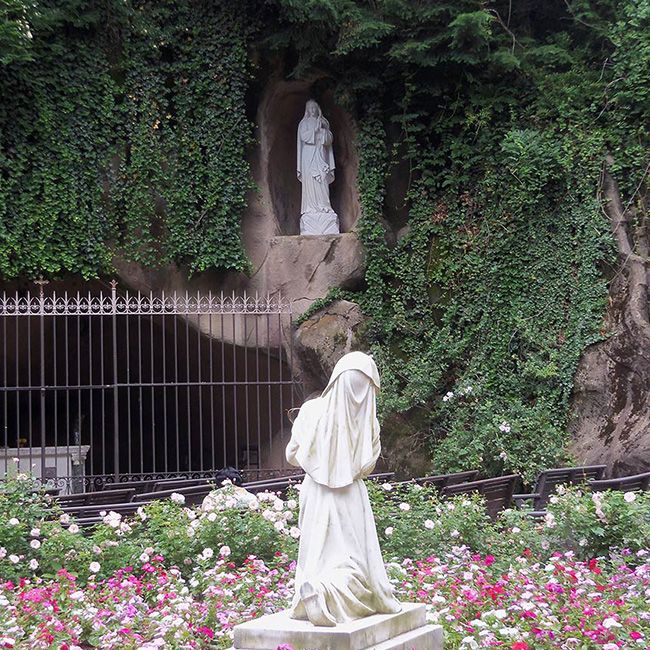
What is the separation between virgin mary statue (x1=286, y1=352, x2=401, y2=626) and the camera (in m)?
4.52

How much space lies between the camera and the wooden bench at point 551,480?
9695 mm

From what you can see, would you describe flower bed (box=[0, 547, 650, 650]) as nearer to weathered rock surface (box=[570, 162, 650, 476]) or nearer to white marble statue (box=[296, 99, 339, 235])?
weathered rock surface (box=[570, 162, 650, 476])

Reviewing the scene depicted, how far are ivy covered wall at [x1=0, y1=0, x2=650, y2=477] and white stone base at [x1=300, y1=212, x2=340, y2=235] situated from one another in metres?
0.72

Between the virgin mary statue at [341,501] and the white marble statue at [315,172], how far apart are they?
11022 mm

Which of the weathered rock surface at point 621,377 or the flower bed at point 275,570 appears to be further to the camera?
the weathered rock surface at point 621,377

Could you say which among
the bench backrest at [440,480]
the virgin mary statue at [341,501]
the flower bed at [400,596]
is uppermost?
the virgin mary statue at [341,501]

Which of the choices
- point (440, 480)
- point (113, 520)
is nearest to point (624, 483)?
point (440, 480)

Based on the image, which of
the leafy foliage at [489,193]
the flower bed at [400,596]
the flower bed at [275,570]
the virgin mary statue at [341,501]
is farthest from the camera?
the leafy foliage at [489,193]

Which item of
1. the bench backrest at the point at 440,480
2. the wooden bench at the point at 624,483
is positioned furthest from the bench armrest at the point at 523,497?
the wooden bench at the point at 624,483

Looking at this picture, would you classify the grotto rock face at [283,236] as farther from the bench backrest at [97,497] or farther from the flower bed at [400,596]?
the flower bed at [400,596]

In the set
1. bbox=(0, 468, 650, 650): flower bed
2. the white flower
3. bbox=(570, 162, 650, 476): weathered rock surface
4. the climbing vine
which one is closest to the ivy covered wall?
the climbing vine

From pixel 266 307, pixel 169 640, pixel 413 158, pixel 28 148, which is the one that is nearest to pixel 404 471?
pixel 266 307

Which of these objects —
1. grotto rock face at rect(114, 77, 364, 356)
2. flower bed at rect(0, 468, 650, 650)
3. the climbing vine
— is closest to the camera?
flower bed at rect(0, 468, 650, 650)

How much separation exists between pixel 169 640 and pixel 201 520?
2381mm
